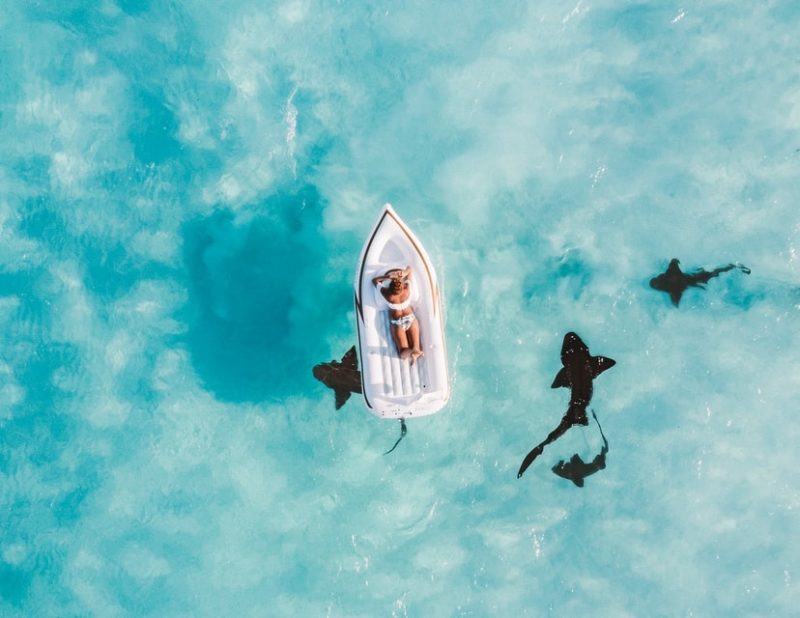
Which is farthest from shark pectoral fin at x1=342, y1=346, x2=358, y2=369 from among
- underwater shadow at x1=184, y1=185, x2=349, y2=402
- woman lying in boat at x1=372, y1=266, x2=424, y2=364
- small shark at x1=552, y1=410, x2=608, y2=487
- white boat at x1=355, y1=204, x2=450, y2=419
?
small shark at x1=552, y1=410, x2=608, y2=487

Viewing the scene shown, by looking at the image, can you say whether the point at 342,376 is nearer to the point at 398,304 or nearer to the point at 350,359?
the point at 350,359

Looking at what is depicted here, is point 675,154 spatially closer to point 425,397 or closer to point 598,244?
point 598,244

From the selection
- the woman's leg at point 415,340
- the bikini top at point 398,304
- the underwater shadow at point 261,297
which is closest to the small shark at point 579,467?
the woman's leg at point 415,340

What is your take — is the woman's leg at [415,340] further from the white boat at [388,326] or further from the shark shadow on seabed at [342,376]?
the shark shadow on seabed at [342,376]

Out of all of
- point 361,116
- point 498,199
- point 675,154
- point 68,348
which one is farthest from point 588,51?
point 68,348

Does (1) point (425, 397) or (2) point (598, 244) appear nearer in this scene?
(1) point (425, 397)

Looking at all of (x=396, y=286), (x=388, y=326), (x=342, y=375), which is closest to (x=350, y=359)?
(x=342, y=375)

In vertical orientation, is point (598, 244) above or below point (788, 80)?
below
